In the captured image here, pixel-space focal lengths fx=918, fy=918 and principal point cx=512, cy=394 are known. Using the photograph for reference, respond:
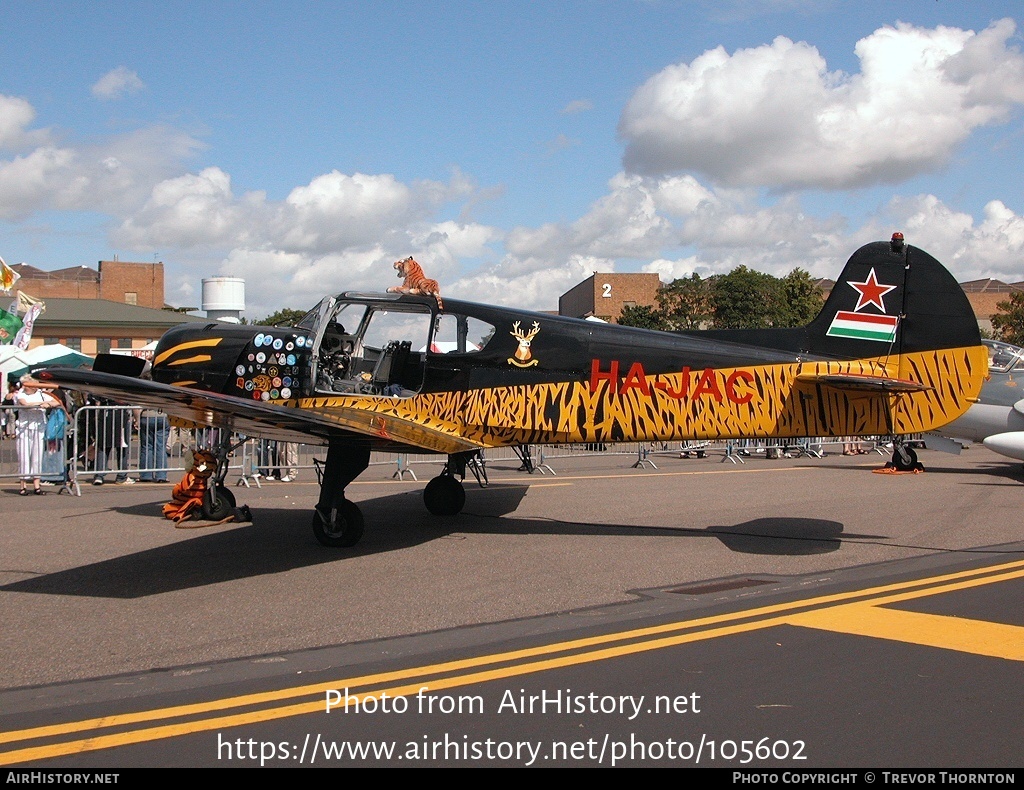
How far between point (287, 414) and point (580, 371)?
11.0 ft

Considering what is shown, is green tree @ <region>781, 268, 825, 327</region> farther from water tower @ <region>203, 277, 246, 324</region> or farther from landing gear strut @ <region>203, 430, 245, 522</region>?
landing gear strut @ <region>203, 430, 245, 522</region>

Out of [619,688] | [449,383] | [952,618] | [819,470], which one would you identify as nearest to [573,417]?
[449,383]

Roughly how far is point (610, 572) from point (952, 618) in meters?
2.72

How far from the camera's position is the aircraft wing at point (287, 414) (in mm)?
6199

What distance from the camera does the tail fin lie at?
905 centimetres

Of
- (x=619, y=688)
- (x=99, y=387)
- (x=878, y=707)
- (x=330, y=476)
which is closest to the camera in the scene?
(x=878, y=707)

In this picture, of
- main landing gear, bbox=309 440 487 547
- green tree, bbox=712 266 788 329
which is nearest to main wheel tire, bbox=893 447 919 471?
main landing gear, bbox=309 440 487 547

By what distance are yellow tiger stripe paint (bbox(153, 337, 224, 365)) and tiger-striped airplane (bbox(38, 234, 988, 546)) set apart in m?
0.02

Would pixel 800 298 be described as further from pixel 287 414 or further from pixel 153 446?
pixel 287 414

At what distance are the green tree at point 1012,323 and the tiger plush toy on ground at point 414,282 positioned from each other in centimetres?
4455

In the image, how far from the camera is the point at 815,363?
9133 millimetres

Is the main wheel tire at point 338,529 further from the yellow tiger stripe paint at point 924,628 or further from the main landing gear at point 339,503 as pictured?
the yellow tiger stripe paint at point 924,628

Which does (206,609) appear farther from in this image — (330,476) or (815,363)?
(815,363)

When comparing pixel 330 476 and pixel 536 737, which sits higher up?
pixel 330 476
